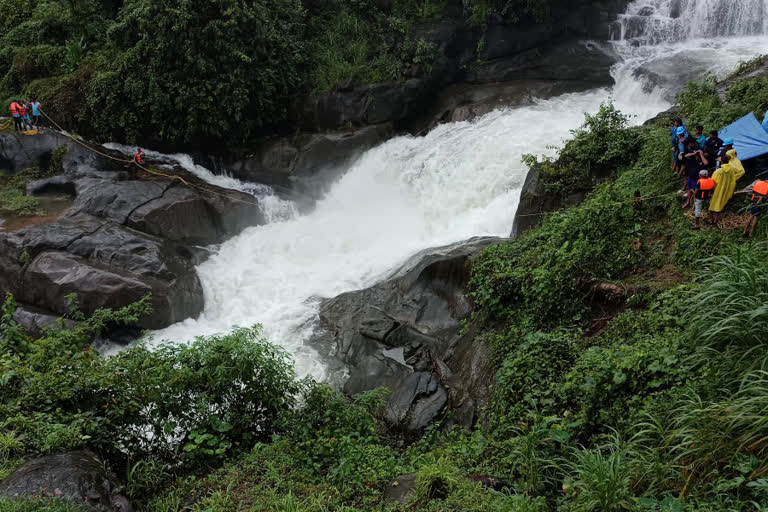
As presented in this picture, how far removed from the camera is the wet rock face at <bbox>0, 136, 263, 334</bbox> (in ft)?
38.3

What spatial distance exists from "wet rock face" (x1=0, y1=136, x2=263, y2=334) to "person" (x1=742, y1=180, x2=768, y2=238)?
10738 mm

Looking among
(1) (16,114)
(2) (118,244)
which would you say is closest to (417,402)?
(2) (118,244)

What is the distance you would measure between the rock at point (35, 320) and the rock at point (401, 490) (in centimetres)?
829

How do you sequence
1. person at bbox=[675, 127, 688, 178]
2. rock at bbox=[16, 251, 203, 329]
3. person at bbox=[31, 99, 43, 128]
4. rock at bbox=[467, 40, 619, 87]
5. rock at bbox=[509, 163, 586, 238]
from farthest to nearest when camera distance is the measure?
rock at bbox=[467, 40, 619, 87] < person at bbox=[31, 99, 43, 128] < rock at bbox=[16, 251, 203, 329] < rock at bbox=[509, 163, 586, 238] < person at bbox=[675, 127, 688, 178]

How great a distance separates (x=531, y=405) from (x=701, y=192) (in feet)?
13.1

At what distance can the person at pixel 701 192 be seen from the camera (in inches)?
296

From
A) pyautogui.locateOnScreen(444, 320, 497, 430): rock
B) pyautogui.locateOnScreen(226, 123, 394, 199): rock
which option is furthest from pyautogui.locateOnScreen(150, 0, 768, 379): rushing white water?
pyautogui.locateOnScreen(444, 320, 497, 430): rock

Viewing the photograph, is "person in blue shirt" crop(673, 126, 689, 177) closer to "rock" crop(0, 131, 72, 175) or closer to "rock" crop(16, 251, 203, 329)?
"rock" crop(16, 251, 203, 329)

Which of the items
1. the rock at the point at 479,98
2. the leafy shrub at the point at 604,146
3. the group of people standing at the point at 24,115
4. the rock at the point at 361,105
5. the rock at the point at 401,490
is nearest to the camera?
the rock at the point at 401,490

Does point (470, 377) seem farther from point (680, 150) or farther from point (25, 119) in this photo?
point (25, 119)

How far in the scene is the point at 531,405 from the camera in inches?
255

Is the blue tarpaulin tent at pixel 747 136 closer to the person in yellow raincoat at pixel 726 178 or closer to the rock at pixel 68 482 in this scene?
the person in yellow raincoat at pixel 726 178

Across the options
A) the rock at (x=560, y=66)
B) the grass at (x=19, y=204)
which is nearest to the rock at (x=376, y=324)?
the grass at (x=19, y=204)

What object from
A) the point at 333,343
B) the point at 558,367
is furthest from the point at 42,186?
the point at 558,367
